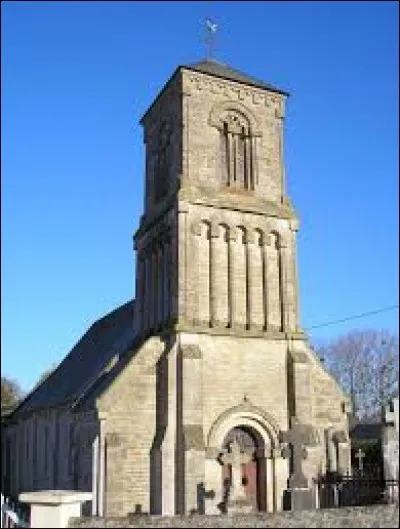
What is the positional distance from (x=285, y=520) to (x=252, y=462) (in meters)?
10.4

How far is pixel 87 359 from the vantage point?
1227 inches

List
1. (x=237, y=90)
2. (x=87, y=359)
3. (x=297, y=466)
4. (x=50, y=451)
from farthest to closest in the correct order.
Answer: (x=87, y=359)
(x=50, y=451)
(x=237, y=90)
(x=297, y=466)

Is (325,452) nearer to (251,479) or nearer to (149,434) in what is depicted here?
(251,479)

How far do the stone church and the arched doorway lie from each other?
46 mm

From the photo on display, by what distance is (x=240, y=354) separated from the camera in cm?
2212

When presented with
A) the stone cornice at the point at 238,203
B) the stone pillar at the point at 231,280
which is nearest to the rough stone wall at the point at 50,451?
the stone pillar at the point at 231,280

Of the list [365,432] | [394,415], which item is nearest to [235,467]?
[394,415]

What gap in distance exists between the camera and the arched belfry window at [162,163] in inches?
1012

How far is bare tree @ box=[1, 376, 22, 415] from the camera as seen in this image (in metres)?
54.0

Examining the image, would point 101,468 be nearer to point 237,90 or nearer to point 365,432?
point 237,90

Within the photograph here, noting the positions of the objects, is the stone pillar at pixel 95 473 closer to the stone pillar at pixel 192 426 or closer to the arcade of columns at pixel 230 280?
the stone pillar at pixel 192 426

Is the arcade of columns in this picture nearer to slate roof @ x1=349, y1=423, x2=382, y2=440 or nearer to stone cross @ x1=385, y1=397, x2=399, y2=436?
stone cross @ x1=385, y1=397, x2=399, y2=436

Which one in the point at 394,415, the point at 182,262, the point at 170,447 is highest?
the point at 182,262

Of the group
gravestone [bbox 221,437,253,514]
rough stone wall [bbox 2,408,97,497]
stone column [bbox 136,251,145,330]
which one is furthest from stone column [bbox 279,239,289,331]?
rough stone wall [bbox 2,408,97,497]
